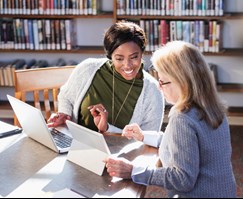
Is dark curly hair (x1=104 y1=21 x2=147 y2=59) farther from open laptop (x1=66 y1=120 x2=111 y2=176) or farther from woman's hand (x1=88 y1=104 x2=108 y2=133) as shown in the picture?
open laptop (x1=66 y1=120 x2=111 y2=176)

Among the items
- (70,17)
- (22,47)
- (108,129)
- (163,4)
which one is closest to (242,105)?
(163,4)

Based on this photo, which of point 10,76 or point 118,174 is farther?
point 10,76

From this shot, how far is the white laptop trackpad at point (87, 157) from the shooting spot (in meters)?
1.90

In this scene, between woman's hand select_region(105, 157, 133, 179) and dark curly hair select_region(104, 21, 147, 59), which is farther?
dark curly hair select_region(104, 21, 147, 59)

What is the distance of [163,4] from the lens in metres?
4.13

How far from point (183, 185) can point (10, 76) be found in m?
2.98

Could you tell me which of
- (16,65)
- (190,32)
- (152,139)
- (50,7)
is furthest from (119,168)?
(16,65)

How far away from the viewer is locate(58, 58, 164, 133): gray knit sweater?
2.52 meters

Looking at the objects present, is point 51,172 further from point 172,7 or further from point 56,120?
point 172,7

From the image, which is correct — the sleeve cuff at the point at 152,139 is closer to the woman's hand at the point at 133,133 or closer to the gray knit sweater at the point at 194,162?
the woman's hand at the point at 133,133

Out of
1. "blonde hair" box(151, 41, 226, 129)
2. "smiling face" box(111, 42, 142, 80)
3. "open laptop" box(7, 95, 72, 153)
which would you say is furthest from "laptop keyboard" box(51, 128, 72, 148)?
"blonde hair" box(151, 41, 226, 129)

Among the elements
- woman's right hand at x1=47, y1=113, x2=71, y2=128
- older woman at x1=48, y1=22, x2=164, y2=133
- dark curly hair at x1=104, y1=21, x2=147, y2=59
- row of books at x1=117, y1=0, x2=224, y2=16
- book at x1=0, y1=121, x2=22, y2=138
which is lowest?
book at x1=0, y1=121, x2=22, y2=138

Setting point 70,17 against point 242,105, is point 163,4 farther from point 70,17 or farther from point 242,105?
point 242,105

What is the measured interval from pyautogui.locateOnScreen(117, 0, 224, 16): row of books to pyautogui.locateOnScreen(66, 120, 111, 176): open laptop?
7.71 ft
